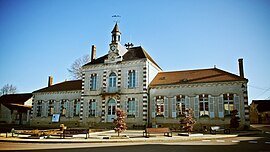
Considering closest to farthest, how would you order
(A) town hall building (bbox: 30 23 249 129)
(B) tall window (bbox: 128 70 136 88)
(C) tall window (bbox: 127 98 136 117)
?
(A) town hall building (bbox: 30 23 249 129)
(C) tall window (bbox: 127 98 136 117)
(B) tall window (bbox: 128 70 136 88)

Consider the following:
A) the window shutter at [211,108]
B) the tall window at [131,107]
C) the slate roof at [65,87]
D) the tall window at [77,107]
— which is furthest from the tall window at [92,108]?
the window shutter at [211,108]

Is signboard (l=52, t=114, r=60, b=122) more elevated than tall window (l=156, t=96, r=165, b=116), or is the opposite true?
tall window (l=156, t=96, r=165, b=116)

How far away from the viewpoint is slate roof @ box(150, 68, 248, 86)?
22938 mm

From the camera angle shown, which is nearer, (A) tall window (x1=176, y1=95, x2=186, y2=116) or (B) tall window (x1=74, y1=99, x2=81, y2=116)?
(A) tall window (x1=176, y1=95, x2=186, y2=116)

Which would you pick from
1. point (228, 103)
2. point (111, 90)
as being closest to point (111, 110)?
point (111, 90)

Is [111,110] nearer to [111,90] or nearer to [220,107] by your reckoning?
[111,90]

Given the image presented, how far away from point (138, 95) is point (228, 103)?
9.82 metres

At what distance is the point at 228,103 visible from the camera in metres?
22.2

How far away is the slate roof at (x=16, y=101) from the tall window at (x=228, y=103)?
104 feet

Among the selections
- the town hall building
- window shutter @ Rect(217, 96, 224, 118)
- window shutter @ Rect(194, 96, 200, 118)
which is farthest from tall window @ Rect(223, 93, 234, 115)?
window shutter @ Rect(194, 96, 200, 118)

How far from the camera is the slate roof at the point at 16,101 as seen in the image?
37375 millimetres

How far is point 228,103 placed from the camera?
22.2m

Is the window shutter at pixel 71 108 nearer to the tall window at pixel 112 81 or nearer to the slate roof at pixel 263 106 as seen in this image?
the tall window at pixel 112 81

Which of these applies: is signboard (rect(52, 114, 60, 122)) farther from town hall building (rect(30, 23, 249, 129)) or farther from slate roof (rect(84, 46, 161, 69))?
slate roof (rect(84, 46, 161, 69))
